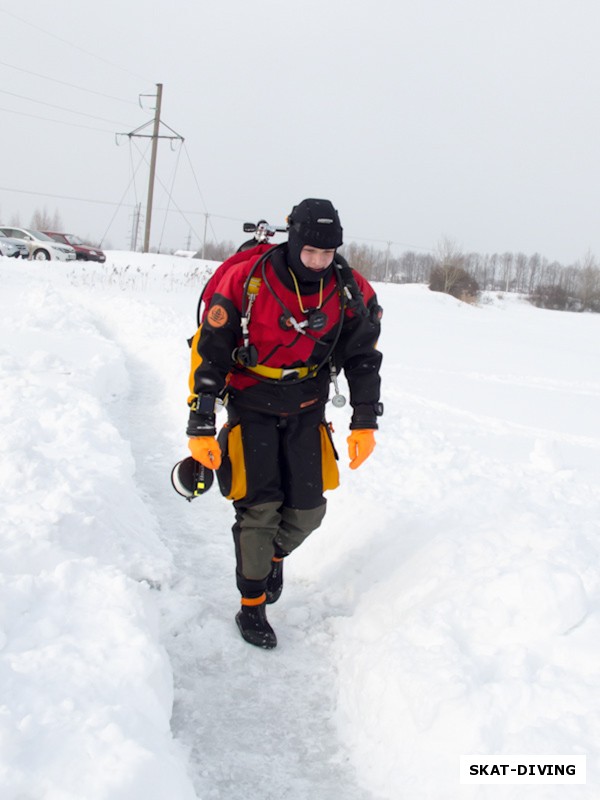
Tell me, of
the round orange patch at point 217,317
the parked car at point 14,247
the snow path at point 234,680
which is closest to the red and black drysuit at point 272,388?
the round orange patch at point 217,317

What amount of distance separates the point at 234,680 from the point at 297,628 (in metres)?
0.54

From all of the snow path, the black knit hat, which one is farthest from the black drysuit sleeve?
the snow path

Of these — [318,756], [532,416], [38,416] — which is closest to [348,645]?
[318,756]

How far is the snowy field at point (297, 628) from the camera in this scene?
2051 millimetres

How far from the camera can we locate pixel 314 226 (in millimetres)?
2828

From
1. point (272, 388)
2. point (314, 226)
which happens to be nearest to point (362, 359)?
point (272, 388)

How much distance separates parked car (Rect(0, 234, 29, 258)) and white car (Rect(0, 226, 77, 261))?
6.6 inches

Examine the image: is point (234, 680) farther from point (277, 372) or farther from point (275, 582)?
point (277, 372)

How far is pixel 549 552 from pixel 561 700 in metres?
0.89

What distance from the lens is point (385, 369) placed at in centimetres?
1084

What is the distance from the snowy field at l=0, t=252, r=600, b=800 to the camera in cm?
205

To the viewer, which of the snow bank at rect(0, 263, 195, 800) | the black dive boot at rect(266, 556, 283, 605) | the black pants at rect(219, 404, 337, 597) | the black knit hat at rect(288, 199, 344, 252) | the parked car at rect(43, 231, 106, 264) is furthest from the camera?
the parked car at rect(43, 231, 106, 264)

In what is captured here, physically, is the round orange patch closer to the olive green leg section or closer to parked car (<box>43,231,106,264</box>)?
the olive green leg section

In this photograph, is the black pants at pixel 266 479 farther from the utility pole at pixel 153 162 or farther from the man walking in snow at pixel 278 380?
the utility pole at pixel 153 162
